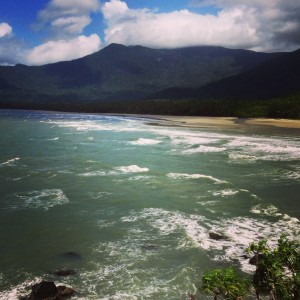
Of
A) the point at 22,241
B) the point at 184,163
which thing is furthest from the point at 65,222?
the point at 184,163

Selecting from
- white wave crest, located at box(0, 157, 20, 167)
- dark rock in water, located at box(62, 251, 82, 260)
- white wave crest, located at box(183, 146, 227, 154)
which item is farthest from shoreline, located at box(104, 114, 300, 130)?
dark rock in water, located at box(62, 251, 82, 260)

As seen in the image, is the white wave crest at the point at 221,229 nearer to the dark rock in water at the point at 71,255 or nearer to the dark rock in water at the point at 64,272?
the dark rock in water at the point at 71,255

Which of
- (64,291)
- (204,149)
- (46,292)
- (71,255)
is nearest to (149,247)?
(71,255)

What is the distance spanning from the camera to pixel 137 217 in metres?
21.4

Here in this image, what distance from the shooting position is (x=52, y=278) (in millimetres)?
14297

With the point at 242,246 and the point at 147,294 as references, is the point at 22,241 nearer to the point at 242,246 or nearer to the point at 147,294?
the point at 147,294

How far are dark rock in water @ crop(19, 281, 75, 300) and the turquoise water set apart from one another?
2.31ft

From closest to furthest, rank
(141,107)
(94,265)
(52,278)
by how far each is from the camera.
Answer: (52,278) → (94,265) → (141,107)

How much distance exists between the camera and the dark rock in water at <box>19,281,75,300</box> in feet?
40.2

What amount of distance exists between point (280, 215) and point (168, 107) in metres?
130

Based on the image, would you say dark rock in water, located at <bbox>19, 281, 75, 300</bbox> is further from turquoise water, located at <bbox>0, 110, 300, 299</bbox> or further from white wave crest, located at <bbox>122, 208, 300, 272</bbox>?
white wave crest, located at <bbox>122, 208, 300, 272</bbox>

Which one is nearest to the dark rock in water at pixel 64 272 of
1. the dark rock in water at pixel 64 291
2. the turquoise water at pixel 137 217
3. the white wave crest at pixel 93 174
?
the turquoise water at pixel 137 217

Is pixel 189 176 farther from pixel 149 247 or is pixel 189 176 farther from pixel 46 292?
pixel 46 292

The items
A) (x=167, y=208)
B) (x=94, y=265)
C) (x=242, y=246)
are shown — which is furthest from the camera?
(x=167, y=208)
